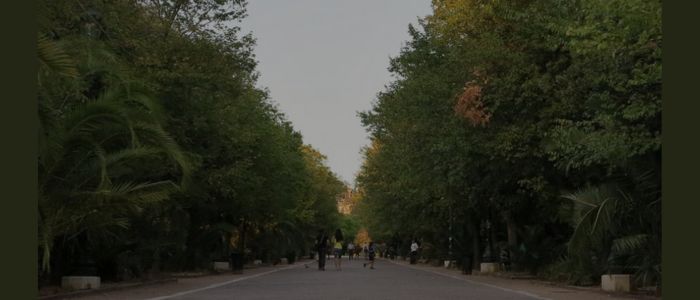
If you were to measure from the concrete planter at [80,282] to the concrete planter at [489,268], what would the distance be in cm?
1994

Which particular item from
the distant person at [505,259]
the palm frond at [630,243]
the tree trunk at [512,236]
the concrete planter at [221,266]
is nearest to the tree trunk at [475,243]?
the distant person at [505,259]

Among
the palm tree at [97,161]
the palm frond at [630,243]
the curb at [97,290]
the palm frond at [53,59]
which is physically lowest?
the curb at [97,290]

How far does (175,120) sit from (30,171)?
1404cm

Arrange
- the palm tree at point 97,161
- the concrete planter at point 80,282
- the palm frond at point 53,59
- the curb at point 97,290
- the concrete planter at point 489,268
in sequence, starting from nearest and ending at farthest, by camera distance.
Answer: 1. the palm frond at point 53,59
2. the curb at point 97,290
3. the palm tree at point 97,161
4. the concrete planter at point 80,282
5. the concrete planter at point 489,268

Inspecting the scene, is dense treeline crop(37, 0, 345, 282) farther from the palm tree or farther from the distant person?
the distant person

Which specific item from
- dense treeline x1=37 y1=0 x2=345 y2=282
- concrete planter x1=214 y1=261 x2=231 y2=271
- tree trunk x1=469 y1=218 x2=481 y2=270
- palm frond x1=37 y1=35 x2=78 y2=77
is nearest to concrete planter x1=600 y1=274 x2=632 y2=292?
dense treeline x1=37 y1=0 x2=345 y2=282

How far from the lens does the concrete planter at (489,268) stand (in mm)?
Answer: 36956

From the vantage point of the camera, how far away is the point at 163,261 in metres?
35.5

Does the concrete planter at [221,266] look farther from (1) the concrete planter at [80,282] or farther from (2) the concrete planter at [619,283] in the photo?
(2) the concrete planter at [619,283]

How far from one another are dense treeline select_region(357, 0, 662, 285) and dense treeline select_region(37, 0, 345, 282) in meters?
7.10

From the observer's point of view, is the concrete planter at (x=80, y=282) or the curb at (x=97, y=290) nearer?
the curb at (x=97, y=290)

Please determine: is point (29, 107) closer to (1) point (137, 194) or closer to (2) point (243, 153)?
(1) point (137, 194)

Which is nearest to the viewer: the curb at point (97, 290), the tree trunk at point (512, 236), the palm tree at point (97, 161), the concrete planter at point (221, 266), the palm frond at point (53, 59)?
the palm frond at point (53, 59)

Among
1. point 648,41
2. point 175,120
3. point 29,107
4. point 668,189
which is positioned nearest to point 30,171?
point 29,107
